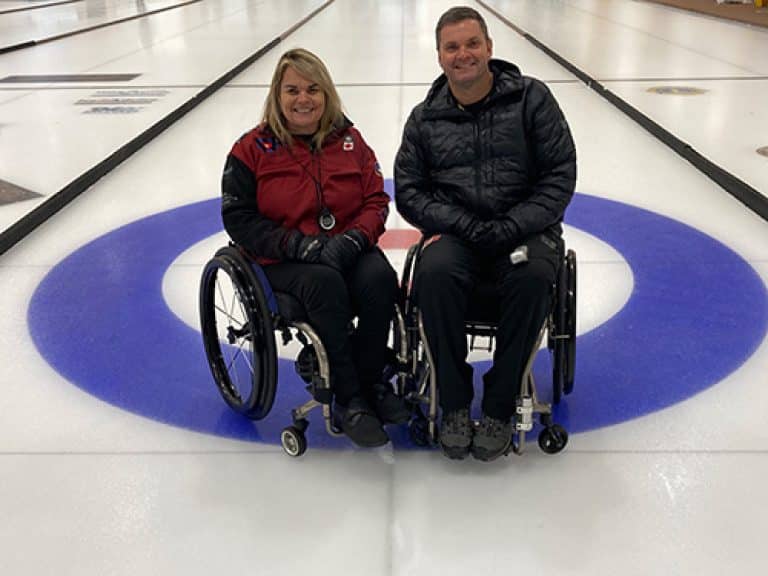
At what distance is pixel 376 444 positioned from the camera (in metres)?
2.24

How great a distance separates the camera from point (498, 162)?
2252mm

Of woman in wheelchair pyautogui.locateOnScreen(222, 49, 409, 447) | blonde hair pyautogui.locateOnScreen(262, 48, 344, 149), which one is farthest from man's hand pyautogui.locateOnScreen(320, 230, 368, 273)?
blonde hair pyautogui.locateOnScreen(262, 48, 344, 149)

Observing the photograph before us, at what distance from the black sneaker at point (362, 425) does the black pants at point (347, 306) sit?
0.03 meters

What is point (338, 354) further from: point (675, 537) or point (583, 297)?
point (583, 297)

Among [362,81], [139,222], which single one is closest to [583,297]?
[139,222]

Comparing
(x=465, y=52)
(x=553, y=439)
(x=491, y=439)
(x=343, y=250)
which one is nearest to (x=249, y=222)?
(x=343, y=250)

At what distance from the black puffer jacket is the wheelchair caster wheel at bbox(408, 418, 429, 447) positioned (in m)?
0.55

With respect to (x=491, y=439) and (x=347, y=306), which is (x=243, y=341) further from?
(x=491, y=439)

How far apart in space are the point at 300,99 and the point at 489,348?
86cm

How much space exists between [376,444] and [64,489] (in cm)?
86

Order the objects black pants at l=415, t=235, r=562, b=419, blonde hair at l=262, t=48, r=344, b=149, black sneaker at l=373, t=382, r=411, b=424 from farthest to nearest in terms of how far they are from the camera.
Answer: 1. black sneaker at l=373, t=382, r=411, b=424
2. blonde hair at l=262, t=48, r=344, b=149
3. black pants at l=415, t=235, r=562, b=419

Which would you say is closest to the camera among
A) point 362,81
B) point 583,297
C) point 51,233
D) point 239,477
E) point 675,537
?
point 675,537

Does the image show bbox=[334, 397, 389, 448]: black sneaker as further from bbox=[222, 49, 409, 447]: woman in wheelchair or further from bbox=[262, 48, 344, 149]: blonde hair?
bbox=[262, 48, 344, 149]: blonde hair

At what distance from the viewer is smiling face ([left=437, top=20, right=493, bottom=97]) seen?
2.14m
